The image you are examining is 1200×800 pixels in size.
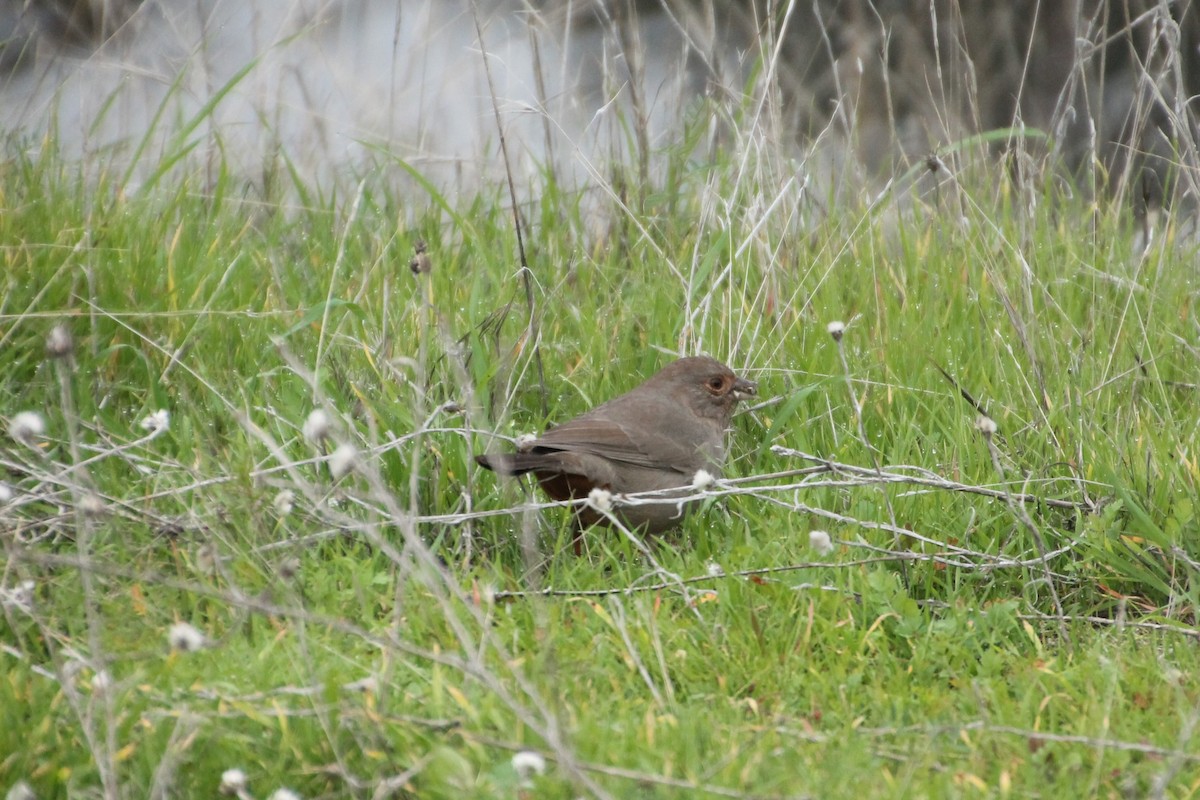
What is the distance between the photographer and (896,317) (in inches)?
196

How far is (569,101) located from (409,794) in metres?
4.54

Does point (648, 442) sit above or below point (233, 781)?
below


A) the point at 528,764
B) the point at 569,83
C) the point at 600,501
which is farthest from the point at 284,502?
the point at 569,83

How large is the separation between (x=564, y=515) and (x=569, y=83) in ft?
12.0

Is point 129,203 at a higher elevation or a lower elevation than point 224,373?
higher

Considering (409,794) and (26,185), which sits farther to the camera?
(26,185)

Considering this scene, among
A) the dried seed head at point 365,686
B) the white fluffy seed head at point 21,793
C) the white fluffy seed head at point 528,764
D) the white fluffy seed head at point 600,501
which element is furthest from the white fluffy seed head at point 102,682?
the white fluffy seed head at point 600,501

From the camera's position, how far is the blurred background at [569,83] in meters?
5.38

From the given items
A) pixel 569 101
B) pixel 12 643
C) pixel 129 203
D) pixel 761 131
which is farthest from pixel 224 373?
pixel 569 101

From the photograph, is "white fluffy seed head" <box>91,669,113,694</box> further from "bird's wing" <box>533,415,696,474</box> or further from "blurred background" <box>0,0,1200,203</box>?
"blurred background" <box>0,0,1200,203</box>

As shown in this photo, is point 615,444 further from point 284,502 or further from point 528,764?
point 528,764

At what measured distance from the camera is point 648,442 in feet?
14.9

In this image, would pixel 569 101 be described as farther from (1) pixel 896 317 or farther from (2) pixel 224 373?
(2) pixel 224 373

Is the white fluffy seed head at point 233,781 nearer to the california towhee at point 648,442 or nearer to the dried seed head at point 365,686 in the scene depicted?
the dried seed head at point 365,686
